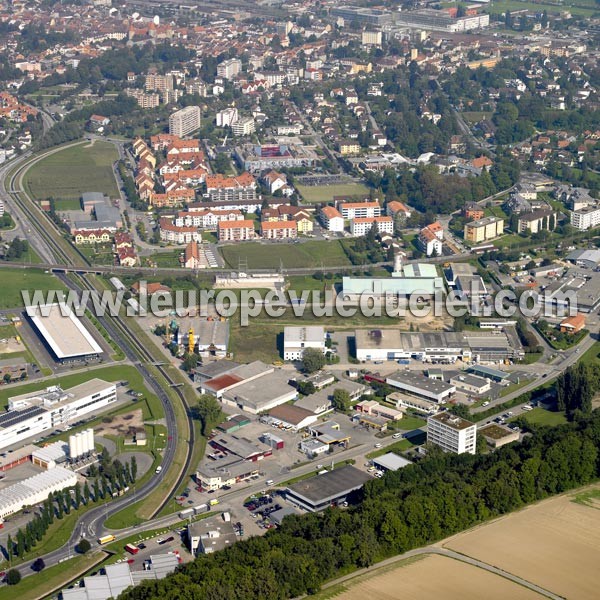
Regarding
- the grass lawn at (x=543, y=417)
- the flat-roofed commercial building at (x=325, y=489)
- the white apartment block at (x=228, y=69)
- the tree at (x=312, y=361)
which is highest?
the white apartment block at (x=228, y=69)

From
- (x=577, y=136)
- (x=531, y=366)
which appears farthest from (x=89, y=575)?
(x=577, y=136)

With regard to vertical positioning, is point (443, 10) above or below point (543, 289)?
above

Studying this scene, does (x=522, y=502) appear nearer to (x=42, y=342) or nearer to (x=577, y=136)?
(x=42, y=342)

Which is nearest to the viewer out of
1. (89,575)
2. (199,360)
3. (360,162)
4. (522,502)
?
(89,575)

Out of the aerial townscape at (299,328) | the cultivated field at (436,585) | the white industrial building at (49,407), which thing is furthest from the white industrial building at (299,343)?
the cultivated field at (436,585)

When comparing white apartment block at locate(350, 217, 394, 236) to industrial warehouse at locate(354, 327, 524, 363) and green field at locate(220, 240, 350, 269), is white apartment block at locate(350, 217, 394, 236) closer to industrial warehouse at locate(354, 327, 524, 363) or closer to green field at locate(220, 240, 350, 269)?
green field at locate(220, 240, 350, 269)

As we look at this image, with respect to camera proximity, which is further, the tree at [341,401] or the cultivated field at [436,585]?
the tree at [341,401]

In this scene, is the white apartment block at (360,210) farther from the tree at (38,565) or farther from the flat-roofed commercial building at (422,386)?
the tree at (38,565)
